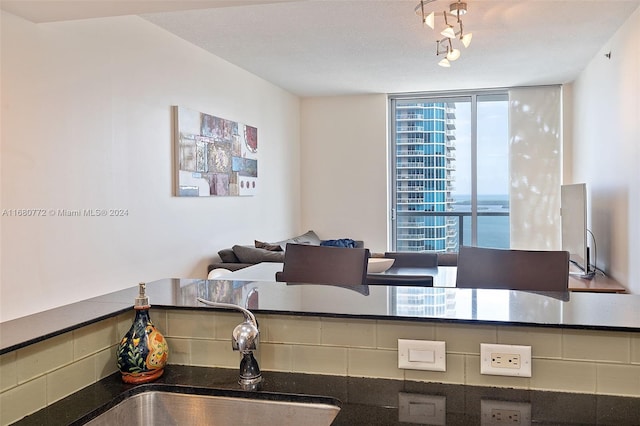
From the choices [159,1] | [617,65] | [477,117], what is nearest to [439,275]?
[617,65]

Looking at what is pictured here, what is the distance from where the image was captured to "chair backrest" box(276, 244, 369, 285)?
6.61ft

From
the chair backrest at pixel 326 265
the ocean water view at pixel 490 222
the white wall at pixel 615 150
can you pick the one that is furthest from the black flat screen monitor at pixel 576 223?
the chair backrest at pixel 326 265

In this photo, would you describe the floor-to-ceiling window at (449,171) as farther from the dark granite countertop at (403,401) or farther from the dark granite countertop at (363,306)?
the dark granite countertop at (403,401)

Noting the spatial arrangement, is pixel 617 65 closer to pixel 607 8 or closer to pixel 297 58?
pixel 607 8

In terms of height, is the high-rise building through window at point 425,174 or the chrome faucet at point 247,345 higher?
the high-rise building through window at point 425,174

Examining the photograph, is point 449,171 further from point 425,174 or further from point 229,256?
point 229,256

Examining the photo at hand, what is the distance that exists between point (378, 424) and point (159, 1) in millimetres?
2121

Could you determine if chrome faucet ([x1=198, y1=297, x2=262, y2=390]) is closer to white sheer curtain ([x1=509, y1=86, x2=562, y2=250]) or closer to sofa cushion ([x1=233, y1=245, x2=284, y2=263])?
sofa cushion ([x1=233, y1=245, x2=284, y2=263])

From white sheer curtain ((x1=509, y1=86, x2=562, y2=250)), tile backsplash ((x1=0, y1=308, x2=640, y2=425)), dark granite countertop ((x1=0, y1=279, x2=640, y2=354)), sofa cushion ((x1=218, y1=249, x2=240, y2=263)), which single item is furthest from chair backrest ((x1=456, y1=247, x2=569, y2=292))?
white sheer curtain ((x1=509, y1=86, x2=562, y2=250))

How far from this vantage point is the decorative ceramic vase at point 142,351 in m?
1.21

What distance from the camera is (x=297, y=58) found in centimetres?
491

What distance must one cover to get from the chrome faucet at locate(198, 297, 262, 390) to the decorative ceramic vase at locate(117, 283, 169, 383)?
15cm

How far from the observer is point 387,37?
425 centimetres

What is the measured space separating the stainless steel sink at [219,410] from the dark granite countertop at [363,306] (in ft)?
0.68
